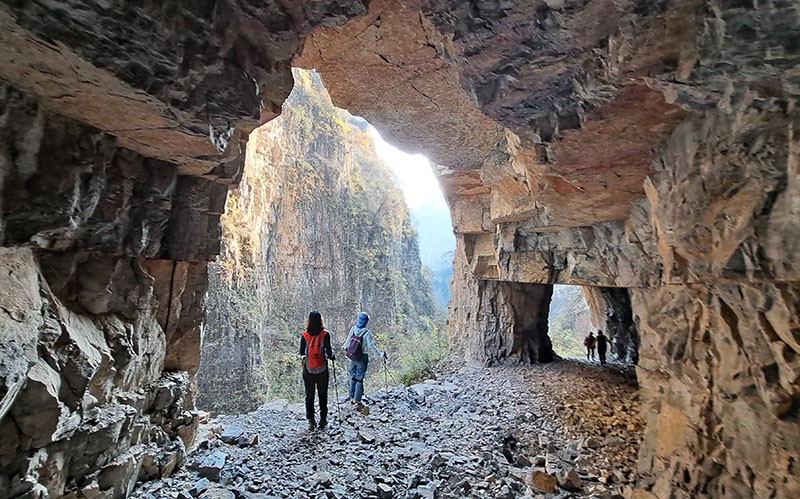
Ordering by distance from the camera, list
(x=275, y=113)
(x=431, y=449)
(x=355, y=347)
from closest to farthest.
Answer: (x=275, y=113) → (x=431, y=449) → (x=355, y=347)

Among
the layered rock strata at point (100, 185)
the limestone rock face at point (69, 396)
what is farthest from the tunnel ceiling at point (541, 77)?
the limestone rock face at point (69, 396)

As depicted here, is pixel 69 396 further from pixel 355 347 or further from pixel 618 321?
pixel 618 321

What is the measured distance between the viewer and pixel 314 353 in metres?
4.56

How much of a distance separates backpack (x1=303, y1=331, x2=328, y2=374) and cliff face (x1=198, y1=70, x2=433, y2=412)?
8527 mm

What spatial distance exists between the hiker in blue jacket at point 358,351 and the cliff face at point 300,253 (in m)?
8.02

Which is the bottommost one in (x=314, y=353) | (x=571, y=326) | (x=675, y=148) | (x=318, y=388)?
(x=571, y=326)

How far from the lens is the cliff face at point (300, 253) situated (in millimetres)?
15141

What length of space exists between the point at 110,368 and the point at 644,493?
4.55m

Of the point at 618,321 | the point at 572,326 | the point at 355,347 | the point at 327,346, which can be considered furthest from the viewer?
the point at 572,326

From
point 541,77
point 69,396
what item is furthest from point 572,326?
point 69,396

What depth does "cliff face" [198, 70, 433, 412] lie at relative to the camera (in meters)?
15.1

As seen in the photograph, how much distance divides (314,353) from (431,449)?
1.86 m

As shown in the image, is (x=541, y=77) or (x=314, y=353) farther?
(x=314, y=353)

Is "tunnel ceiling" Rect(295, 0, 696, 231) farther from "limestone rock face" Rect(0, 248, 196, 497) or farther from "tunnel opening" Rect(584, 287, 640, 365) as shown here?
"tunnel opening" Rect(584, 287, 640, 365)
